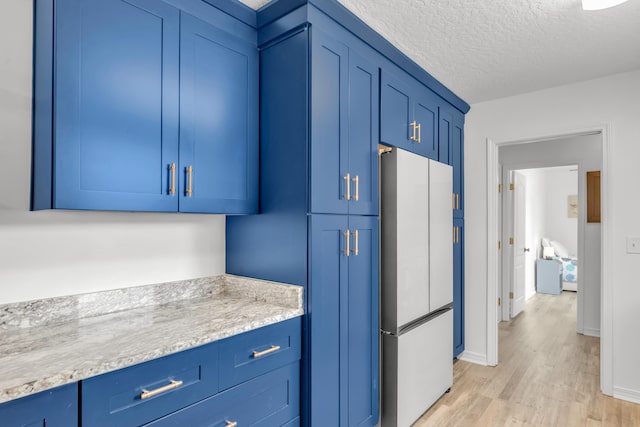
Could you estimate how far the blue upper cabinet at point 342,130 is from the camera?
5.91ft

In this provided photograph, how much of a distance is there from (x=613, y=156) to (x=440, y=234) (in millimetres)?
1462

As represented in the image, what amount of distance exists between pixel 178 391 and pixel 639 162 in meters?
3.31

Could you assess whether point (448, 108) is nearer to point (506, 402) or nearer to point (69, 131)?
point (506, 402)

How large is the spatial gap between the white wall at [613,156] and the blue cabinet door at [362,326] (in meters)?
1.64

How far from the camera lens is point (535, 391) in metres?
2.79

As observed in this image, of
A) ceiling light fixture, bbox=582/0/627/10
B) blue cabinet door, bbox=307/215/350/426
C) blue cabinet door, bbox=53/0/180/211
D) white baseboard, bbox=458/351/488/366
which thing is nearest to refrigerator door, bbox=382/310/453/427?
blue cabinet door, bbox=307/215/350/426

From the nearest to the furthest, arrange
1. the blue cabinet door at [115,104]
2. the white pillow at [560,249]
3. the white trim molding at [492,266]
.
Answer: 1. the blue cabinet door at [115,104]
2. the white trim molding at [492,266]
3. the white pillow at [560,249]

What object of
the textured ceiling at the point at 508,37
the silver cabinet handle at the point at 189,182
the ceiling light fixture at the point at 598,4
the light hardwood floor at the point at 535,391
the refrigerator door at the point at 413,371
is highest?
the textured ceiling at the point at 508,37

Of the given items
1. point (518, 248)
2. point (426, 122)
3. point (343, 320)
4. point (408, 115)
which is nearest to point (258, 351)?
point (343, 320)

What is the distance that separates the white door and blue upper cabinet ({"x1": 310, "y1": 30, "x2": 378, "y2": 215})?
350cm

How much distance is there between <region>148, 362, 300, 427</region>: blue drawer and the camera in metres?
1.34

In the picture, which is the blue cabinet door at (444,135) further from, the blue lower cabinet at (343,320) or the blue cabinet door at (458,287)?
the blue lower cabinet at (343,320)

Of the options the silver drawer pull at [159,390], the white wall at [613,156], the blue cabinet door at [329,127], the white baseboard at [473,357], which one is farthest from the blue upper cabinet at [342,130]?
the white baseboard at [473,357]

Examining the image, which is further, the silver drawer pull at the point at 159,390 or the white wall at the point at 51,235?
the white wall at the point at 51,235
